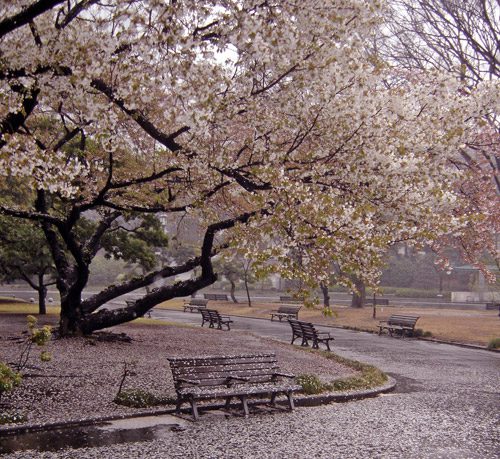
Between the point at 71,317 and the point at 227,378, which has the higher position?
the point at 71,317

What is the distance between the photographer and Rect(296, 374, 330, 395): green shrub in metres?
12.4

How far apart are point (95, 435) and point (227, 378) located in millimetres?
2971

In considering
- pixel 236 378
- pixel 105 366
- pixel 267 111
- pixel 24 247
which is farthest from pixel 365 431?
pixel 24 247

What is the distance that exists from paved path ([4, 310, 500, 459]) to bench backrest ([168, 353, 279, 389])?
0.80 meters

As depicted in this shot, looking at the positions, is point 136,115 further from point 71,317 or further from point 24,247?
point 24,247

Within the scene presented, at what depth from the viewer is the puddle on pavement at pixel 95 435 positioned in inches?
320

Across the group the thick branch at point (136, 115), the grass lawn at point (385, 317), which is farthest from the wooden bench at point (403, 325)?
the thick branch at point (136, 115)

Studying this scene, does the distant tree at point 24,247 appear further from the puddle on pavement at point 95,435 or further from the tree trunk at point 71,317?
the puddle on pavement at point 95,435

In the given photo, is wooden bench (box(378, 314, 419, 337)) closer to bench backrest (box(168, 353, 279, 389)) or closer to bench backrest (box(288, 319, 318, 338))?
bench backrest (box(288, 319, 318, 338))

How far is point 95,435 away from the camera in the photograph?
8766 mm

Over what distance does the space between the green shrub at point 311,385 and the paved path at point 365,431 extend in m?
0.69

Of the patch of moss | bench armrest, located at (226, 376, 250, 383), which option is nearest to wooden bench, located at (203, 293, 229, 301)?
the patch of moss

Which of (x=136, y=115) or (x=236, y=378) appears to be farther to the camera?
(x=236, y=378)

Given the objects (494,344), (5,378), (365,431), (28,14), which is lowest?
(494,344)
